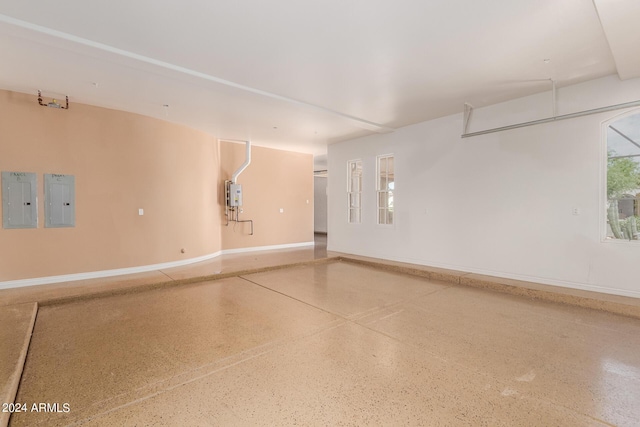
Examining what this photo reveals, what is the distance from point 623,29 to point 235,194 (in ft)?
22.0

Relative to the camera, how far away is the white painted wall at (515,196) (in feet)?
12.9

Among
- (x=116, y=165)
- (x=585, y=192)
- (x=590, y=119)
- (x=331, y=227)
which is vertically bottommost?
(x=331, y=227)

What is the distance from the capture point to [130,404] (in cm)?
192

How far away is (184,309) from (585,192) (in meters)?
5.51

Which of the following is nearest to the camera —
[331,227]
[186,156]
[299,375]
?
[299,375]

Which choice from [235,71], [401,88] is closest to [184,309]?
[235,71]

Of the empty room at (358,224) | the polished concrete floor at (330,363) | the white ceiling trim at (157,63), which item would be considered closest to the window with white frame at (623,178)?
the empty room at (358,224)

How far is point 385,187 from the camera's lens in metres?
6.73

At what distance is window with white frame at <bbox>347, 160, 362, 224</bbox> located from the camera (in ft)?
24.1

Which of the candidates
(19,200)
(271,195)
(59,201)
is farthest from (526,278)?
(19,200)

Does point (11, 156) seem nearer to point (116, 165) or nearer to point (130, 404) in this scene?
point (116, 165)

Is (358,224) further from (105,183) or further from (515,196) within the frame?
(105,183)

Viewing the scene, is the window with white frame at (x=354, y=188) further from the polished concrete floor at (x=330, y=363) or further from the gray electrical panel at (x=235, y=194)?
the polished concrete floor at (x=330, y=363)

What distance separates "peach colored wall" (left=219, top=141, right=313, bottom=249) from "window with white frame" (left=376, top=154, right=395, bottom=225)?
279 cm
